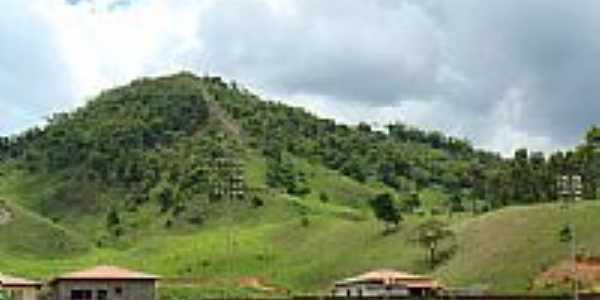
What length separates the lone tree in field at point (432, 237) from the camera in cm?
12850

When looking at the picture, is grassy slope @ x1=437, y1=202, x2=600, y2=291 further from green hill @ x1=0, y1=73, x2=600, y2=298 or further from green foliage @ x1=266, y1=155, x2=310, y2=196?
green foliage @ x1=266, y1=155, x2=310, y2=196

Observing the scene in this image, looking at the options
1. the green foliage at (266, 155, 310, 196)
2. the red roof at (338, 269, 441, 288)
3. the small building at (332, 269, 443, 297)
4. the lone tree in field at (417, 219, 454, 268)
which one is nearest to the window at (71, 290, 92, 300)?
the small building at (332, 269, 443, 297)

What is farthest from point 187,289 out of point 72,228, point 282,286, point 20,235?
point 72,228

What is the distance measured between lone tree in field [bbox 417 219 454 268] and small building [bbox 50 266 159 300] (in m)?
38.3

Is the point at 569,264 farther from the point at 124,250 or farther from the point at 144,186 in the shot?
the point at 144,186

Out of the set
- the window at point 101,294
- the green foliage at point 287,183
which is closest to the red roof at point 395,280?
the window at point 101,294

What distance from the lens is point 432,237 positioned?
421 ft

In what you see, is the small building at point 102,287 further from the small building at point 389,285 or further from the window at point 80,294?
the small building at point 389,285

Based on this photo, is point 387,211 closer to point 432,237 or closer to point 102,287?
point 432,237

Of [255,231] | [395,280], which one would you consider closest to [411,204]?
[255,231]

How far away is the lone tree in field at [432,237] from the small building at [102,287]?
38310 millimetres

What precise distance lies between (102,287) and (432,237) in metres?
41.8

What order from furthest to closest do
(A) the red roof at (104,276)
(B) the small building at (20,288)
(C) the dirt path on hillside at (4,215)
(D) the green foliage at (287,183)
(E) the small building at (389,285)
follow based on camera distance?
(D) the green foliage at (287,183) → (C) the dirt path on hillside at (4,215) → (E) the small building at (389,285) → (A) the red roof at (104,276) → (B) the small building at (20,288)

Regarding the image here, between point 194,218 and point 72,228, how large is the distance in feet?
70.3
